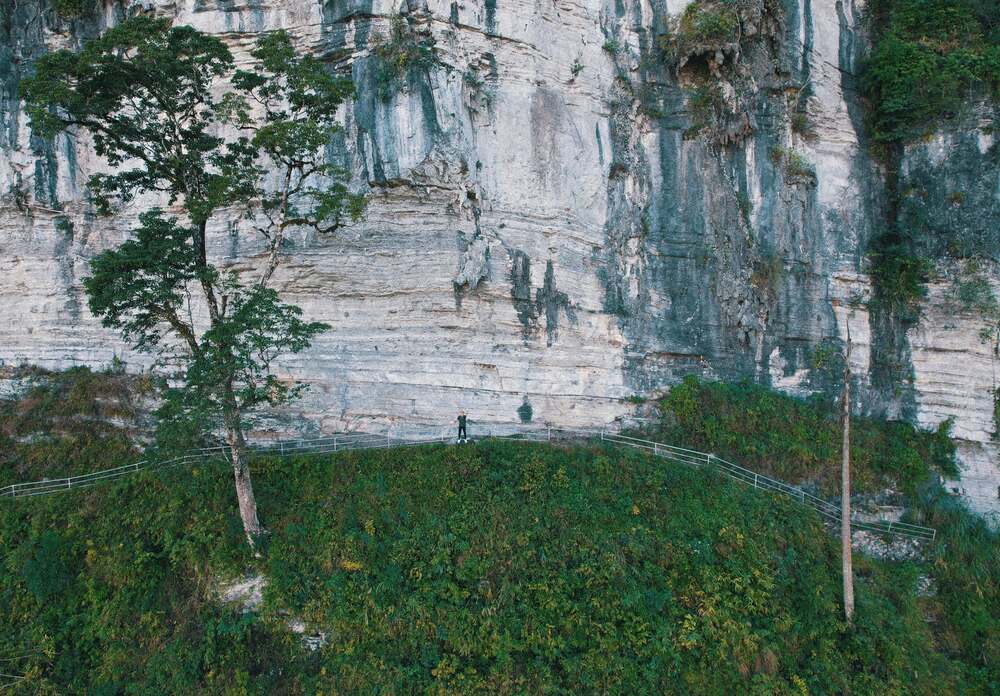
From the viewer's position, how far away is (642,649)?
910 cm

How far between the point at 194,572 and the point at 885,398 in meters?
16.9

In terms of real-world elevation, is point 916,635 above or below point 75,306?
below

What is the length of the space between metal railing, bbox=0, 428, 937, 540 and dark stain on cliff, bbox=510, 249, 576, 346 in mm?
2452

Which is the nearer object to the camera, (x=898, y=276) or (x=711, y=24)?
(x=711, y=24)

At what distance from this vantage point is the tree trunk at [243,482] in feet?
30.7

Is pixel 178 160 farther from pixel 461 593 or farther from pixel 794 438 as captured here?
pixel 794 438

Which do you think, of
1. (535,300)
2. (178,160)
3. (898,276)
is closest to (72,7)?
(178,160)

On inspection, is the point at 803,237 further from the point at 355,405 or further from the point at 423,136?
the point at 355,405

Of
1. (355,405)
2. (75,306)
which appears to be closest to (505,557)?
(355,405)

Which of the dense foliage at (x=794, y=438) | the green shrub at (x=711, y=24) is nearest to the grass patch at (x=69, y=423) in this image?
the dense foliage at (x=794, y=438)

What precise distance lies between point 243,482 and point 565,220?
932 centimetres

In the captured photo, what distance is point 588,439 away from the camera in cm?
1318

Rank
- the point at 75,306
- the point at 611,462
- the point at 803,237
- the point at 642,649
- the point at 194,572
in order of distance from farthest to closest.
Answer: the point at 803,237, the point at 75,306, the point at 611,462, the point at 194,572, the point at 642,649

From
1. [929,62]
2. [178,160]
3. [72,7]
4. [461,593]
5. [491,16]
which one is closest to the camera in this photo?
[178,160]
